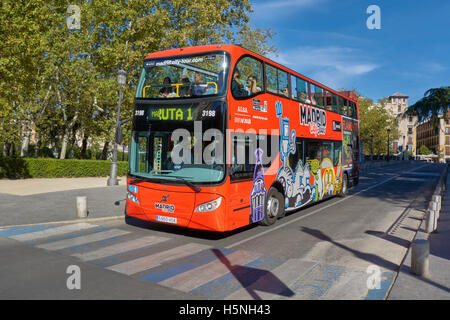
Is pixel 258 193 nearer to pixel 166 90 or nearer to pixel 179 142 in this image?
pixel 179 142

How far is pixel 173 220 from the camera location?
768 cm

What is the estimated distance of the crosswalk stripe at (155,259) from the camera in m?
5.86

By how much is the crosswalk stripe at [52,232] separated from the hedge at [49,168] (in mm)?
14391

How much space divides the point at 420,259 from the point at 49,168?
22.1 metres

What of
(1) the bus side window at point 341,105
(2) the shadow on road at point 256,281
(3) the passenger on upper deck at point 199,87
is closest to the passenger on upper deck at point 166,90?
(3) the passenger on upper deck at point 199,87

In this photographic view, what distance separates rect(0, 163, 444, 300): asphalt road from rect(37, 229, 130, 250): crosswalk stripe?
0.02m

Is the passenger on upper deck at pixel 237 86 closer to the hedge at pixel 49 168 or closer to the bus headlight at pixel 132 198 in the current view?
the bus headlight at pixel 132 198

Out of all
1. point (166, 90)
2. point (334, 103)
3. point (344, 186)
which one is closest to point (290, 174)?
point (166, 90)

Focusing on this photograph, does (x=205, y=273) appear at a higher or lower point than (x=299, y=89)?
lower

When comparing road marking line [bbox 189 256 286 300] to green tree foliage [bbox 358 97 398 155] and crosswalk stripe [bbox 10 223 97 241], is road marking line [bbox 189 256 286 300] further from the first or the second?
green tree foliage [bbox 358 97 398 155]

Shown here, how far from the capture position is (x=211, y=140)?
7305 millimetres

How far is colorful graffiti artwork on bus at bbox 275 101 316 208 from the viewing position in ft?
31.9

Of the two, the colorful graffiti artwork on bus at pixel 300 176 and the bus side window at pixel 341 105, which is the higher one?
the bus side window at pixel 341 105
